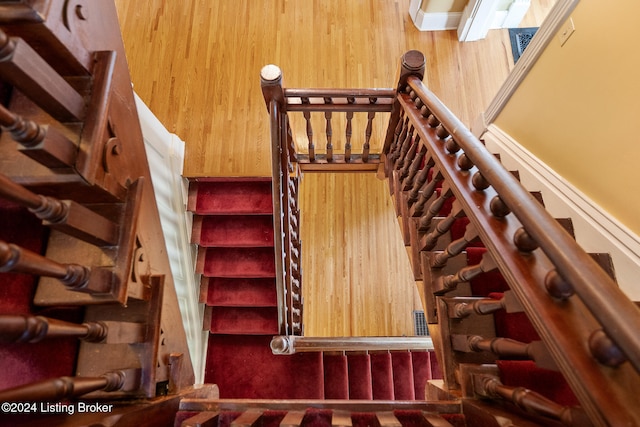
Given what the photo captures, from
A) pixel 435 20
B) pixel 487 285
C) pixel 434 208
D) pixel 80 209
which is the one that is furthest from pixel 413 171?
pixel 435 20

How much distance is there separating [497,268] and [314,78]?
2.83 m

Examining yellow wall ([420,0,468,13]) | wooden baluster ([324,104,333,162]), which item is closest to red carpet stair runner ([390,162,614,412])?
wooden baluster ([324,104,333,162])

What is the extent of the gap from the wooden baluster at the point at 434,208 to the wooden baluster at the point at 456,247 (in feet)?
0.55

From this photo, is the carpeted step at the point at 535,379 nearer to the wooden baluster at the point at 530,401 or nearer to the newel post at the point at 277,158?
the wooden baluster at the point at 530,401

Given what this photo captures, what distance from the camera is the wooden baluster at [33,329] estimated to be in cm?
67

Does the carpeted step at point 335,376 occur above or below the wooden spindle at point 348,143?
below

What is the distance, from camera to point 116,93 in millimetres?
1019

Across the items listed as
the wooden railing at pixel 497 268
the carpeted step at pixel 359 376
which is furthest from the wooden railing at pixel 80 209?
the carpeted step at pixel 359 376

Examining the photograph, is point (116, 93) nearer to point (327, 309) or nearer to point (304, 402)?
point (304, 402)

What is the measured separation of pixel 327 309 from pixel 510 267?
129 inches

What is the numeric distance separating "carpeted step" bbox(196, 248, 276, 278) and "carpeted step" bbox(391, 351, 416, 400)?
1.20 m

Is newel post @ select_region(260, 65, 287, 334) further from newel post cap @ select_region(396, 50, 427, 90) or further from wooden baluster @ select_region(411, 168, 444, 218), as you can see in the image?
wooden baluster @ select_region(411, 168, 444, 218)

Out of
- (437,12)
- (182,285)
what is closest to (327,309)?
(182,285)

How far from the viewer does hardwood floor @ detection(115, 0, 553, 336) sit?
314cm
